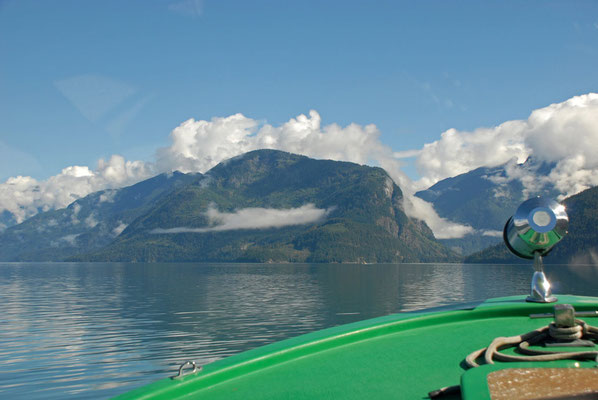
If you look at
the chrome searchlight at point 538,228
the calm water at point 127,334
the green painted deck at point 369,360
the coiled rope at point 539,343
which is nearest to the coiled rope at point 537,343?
the coiled rope at point 539,343

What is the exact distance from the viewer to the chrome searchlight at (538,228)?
4719mm

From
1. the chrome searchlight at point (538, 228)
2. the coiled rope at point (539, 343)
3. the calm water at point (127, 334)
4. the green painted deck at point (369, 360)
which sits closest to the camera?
the coiled rope at point (539, 343)

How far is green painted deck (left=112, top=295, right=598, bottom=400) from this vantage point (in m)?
3.66

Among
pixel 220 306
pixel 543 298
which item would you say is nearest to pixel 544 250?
pixel 543 298

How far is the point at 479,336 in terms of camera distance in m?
4.72

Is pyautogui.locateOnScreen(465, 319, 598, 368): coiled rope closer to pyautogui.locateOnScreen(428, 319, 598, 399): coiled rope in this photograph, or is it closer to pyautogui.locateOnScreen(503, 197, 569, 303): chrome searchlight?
pyautogui.locateOnScreen(428, 319, 598, 399): coiled rope

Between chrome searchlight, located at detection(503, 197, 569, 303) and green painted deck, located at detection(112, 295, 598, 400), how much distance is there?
20.5 inches

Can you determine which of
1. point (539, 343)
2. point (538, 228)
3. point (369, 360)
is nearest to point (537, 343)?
point (539, 343)

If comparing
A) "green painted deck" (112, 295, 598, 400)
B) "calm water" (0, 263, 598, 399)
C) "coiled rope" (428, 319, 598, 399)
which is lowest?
"calm water" (0, 263, 598, 399)

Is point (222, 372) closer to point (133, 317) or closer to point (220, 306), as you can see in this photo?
point (133, 317)

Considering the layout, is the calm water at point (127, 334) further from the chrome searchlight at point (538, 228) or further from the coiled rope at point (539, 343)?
the coiled rope at point (539, 343)

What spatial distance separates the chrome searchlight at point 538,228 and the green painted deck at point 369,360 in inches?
20.5

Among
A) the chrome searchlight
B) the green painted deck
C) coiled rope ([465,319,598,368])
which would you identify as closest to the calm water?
the green painted deck

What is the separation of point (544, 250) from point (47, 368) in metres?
23.3
